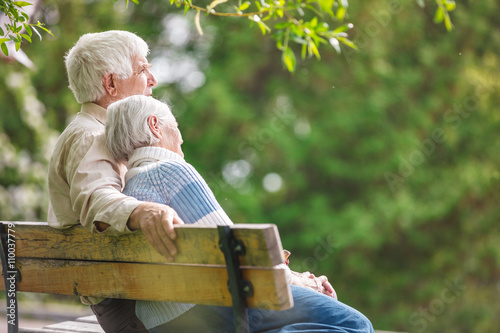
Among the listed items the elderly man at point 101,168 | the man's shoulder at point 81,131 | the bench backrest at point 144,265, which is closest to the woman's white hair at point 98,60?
the elderly man at point 101,168

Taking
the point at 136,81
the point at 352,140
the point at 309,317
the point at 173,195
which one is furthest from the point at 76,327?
the point at 352,140

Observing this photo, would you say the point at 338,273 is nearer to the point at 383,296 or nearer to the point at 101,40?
the point at 383,296

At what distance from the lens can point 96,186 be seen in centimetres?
201

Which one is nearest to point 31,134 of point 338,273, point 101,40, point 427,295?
point 338,273

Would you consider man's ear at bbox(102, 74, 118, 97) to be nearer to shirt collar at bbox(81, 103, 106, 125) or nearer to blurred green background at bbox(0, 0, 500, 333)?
shirt collar at bbox(81, 103, 106, 125)

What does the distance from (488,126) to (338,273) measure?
9.86 ft

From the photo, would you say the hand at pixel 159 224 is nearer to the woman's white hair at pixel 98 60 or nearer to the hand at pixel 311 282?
the hand at pixel 311 282

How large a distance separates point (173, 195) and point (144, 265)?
21 centimetres

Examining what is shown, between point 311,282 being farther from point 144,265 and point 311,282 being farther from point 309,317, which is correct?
point 144,265

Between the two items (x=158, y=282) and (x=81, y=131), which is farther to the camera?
(x=81, y=131)

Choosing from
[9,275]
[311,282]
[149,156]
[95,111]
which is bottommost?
[9,275]

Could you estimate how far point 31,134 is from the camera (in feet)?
30.8

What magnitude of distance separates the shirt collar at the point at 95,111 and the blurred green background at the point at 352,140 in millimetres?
6497

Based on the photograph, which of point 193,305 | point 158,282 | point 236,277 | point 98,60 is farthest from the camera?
point 98,60
